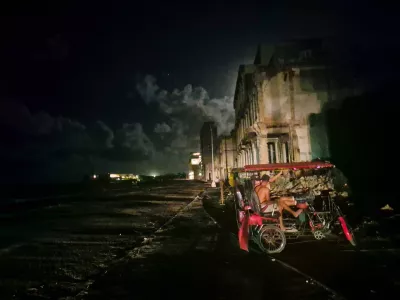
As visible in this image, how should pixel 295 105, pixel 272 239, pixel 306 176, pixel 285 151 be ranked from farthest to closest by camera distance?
1. pixel 285 151
2. pixel 295 105
3. pixel 306 176
4. pixel 272 239

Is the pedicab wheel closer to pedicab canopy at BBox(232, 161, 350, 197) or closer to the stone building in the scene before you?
pedicab canopy at BBox(232, 161, 350, 197)

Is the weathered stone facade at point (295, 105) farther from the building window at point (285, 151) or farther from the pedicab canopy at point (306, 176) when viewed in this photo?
the pedicab canopy at point (306, 176)

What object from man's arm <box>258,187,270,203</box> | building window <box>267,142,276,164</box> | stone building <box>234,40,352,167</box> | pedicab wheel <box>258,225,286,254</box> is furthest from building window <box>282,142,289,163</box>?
pedicab wheel <box>258,225,286,254</box>

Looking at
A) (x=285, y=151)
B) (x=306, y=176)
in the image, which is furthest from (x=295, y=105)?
(x=306, y=176)

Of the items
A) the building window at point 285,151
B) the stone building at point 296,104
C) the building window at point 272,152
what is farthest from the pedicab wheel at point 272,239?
the building window at point 272,152

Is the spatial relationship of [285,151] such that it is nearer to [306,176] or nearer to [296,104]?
[296,104]

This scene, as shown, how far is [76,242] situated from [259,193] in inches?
256

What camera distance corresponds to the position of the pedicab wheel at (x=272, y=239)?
8.79 meters

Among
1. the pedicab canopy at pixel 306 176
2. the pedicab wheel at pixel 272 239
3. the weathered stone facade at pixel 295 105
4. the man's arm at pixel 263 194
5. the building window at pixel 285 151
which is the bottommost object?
the pedicab wheel at pixel 272 239

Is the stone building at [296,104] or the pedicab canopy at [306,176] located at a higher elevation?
the stone building at [296,104]

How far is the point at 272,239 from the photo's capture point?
8883mm

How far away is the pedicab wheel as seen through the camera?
8.79m

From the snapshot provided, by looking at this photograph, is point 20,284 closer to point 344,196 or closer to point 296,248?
point 296,248

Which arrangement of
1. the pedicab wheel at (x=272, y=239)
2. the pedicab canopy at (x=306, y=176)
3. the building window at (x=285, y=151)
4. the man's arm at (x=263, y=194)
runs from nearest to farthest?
the pedicab wheel at (x=272, y=239) → the man's arm at (x=263, y=194) → the pedicab canopy at (x=306, y=176) → the building window at (x=285, y=151)
